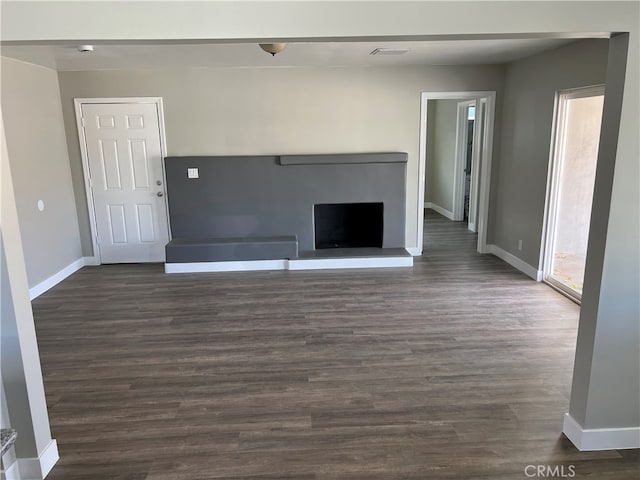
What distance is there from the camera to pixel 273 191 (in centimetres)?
559

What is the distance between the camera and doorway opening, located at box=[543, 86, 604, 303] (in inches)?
166

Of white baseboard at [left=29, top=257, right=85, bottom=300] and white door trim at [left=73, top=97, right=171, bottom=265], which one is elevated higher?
white door trim at [left=73, top=97, right=171, bottom=265]

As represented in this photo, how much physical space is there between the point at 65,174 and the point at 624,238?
562cm

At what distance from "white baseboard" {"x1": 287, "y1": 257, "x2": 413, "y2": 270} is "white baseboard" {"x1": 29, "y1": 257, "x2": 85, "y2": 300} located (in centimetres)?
260

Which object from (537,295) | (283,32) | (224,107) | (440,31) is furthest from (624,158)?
(224,107)

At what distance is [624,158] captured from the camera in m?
1.94

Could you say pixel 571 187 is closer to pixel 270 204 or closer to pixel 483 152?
pixel 483 152

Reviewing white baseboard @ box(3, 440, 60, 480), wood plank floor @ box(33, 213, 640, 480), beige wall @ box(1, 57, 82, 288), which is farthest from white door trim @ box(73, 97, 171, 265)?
white baseboard @ box(3, 440, 60, 480)

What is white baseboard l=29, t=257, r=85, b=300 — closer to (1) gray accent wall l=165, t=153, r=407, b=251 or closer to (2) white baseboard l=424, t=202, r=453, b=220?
(1) gray accent wall l=165, t=153, r=407, b=251

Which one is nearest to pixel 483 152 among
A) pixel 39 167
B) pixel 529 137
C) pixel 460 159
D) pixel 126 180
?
pixel 529 137

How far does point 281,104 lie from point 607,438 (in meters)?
4.57

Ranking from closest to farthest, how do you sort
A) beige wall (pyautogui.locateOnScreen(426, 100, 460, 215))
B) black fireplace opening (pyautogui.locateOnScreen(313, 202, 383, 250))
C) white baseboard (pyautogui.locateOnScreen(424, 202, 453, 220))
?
1. black fireplace opening (pyautogui.locateOnScreen(313, 202, 383, 250))
2. beige wall (pyautogui.locateOnScreen(426, 100, 460, 215))
3. white baseboard (pyautogui.locateOnScreen(424, 202, 453, 220))

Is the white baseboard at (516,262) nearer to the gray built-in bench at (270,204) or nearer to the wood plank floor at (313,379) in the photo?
the wood plank floor at (313,379)

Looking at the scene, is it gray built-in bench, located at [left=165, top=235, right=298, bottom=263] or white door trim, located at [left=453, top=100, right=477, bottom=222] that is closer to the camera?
gray built-in bench, located at [left=165, top=235, right=298, bottom=263]
